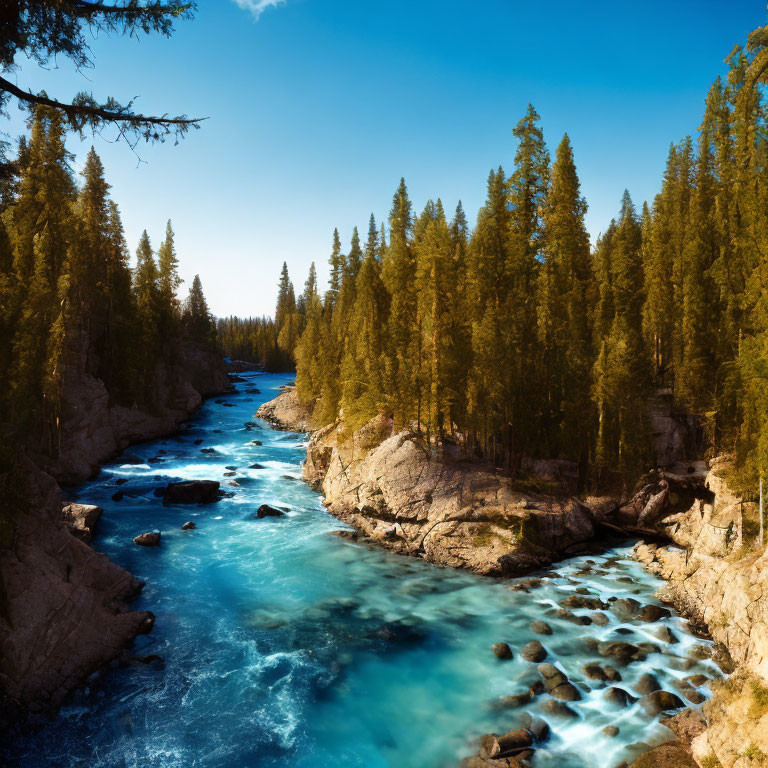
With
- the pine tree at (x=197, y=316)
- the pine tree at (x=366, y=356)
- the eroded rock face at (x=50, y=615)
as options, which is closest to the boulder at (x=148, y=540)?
the eroded rock face at (x=50, y=615)

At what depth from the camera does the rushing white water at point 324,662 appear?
454 inches

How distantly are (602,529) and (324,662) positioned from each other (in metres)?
17.7

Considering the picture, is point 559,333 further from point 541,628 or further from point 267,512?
point 267,512

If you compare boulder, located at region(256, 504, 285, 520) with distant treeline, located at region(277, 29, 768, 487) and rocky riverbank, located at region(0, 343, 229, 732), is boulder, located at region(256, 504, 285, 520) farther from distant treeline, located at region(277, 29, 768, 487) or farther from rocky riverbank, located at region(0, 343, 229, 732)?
rocky riverbank, located at region(0, 343, 229, 732)

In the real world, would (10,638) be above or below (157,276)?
below

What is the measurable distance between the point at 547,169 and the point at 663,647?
2965cm

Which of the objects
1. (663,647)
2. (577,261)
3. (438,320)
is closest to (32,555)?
(663,647)

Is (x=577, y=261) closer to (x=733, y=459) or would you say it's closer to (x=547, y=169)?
(x=547, y=169)

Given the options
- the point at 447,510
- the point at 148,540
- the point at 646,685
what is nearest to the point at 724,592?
the point at 646,685

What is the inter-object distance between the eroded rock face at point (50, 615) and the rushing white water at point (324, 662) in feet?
2.45

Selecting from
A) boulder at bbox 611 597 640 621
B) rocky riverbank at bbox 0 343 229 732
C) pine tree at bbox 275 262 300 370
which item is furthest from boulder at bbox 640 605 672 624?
pine tree at bbox 275 262 300 370

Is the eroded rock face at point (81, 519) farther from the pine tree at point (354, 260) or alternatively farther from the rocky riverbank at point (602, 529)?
the pine tree at point (354, 260)

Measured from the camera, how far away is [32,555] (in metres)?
13.6

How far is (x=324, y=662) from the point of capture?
15.0 meters
